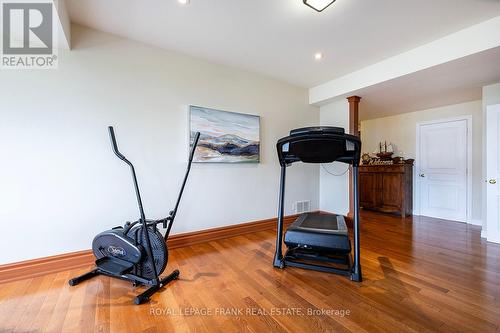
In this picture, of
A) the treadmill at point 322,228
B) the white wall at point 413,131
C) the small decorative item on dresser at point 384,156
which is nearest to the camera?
the treadmill at point 322,228

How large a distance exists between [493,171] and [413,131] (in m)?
2.19

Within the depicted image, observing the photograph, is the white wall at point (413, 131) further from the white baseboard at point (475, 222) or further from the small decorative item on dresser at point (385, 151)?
the small decorative item on dresser at point (385, 151)

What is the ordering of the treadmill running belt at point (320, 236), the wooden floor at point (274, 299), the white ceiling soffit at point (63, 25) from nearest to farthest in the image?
the wooden floor at point (274, 299)
the white ceiling soffit at point (63, 25)
the treadmill running belt at point (320, 236)

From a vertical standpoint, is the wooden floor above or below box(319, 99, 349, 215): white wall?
below

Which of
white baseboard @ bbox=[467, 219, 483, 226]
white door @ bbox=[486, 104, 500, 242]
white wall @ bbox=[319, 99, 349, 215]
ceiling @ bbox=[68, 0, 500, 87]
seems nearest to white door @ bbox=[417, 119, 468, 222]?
white baseboard @ bbox=[467, 219, 483, 226]

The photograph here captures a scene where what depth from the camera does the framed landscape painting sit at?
10.0 feet

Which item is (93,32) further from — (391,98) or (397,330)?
(391,98)

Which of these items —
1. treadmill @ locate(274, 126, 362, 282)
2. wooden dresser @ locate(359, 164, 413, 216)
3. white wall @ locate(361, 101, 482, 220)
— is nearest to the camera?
treadmill @ locate(274, 126, 362, 282)

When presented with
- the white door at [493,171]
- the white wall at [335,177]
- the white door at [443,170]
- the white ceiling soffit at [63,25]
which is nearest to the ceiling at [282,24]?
the white ceiling soffit at [63,25]

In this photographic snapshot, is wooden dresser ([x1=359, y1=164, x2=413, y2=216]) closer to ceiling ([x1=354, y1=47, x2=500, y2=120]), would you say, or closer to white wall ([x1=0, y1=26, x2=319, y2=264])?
ceiling ([x1=354, y1=47, x2=500, y2=120])

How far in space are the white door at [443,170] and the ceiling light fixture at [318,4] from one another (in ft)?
14.1

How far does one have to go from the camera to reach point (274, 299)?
69.4 inches

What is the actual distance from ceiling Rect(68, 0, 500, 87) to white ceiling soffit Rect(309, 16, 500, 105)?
106 mm

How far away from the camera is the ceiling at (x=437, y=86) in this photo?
263cm
